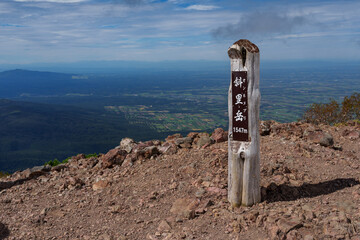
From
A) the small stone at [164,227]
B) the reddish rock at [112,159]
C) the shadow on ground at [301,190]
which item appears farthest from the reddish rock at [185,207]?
the reddish rock at [112,159]

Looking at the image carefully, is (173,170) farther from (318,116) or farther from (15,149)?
(15,149)

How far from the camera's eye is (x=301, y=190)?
21.8 ft

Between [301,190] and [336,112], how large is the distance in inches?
519

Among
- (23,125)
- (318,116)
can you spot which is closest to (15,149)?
(23,125)

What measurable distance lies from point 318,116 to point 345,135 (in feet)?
23.3

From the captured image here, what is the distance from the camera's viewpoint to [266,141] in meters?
10.3

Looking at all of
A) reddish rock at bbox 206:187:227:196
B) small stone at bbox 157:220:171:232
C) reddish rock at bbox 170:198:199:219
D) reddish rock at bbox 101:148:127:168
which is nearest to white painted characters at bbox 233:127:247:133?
reddish rock at bbox 206:187:227:196

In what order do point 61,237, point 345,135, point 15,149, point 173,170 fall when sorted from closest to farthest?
point 61,237 → point 173,170 → point 345,135 → point 15,149

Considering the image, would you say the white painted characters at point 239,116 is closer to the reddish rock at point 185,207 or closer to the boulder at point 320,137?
the reddish rock at point 185,207

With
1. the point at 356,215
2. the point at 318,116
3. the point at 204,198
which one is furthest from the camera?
the point at 318,116

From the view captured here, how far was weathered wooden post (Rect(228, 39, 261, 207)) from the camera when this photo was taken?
5.61 meters

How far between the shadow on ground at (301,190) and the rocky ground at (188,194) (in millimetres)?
21

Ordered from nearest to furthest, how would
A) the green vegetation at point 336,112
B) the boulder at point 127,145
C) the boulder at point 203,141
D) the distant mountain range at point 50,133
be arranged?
the boulder at point 203,141 < the boulder at point 127,145 < the green vegetation at point 336,112 < the distant mountain range at point 50,133

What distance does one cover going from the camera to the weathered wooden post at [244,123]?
5609mm
